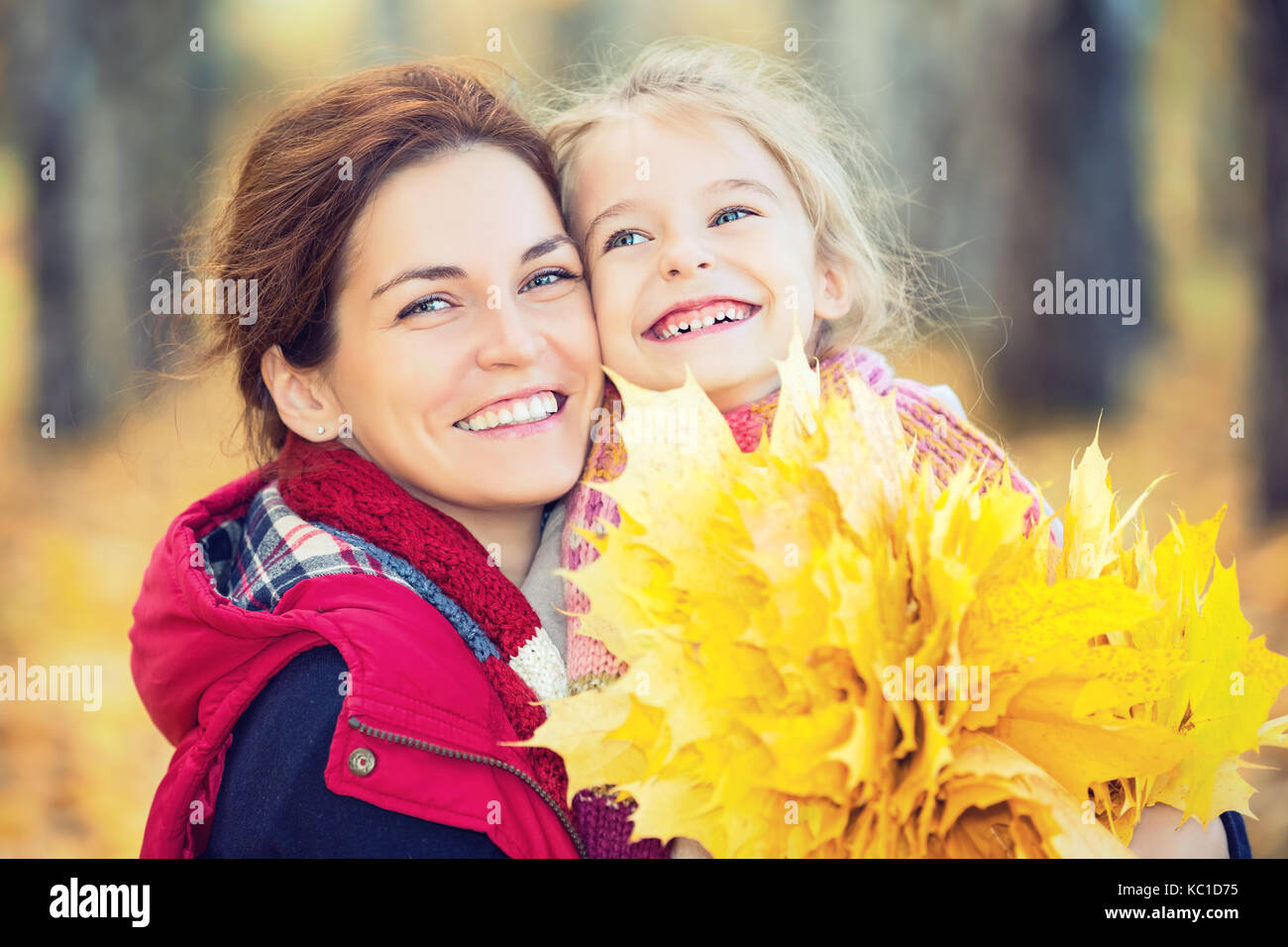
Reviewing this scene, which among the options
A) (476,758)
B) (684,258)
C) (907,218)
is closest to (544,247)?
(684,258)

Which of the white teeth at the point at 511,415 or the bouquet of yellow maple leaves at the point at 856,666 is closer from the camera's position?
the bouquet of yellow maple leaves at the point at 856,666

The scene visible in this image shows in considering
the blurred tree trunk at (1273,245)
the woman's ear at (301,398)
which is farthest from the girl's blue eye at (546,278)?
the blurred tree trunk at (1273,245)

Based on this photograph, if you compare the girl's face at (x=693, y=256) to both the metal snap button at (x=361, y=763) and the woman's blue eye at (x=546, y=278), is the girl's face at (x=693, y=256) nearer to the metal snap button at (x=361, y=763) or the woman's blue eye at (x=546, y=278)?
the woman's blue eye at (x=546, y=278)

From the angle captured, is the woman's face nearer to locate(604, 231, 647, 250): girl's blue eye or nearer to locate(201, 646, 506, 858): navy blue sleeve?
locate(604, 231, 647, 250): girl's blue eye

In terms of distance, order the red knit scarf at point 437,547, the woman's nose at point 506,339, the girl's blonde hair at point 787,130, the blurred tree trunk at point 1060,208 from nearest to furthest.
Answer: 1. the red knit scarf at point 437,547
2. the woman's nose at point 506,339
3. the girl's blonde hair at point 787,130
4. the blurred tree trunk at point 1060,208

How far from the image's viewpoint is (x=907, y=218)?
232cm

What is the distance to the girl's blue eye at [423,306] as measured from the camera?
45.1 inches

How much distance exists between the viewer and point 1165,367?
2.39 m

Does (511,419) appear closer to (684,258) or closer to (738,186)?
(684,258)

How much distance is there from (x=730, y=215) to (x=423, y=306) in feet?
1.14

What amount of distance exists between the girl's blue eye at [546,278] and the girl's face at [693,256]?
1.6 inches

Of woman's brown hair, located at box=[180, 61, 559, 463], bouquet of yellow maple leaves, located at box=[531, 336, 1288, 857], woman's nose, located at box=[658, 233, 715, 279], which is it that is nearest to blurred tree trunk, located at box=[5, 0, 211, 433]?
woman's brown hair, located at box=[180, 61, 559, 463]

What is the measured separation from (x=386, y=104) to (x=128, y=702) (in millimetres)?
1806

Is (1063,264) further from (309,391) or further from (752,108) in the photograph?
(309,391)
